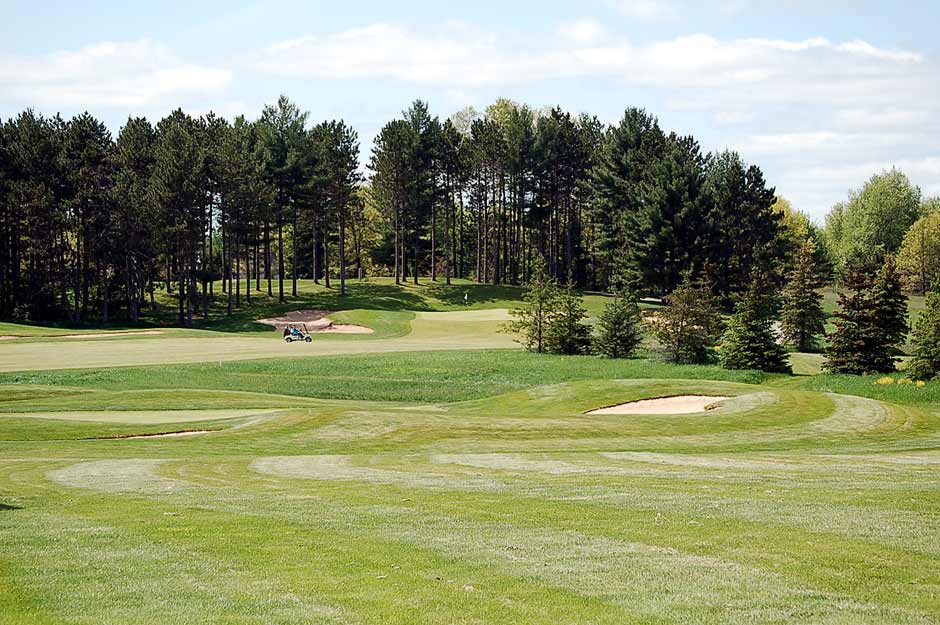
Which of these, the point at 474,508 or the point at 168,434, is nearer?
the point at 474,508

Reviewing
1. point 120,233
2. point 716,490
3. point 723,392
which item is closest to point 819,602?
point 716,490

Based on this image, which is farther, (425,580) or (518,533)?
(518,533)

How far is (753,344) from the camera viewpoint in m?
46.2

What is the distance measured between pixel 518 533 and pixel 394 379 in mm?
31803

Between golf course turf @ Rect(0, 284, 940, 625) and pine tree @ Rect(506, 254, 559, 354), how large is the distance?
15351 mm

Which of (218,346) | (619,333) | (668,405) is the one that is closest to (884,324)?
(619,333)

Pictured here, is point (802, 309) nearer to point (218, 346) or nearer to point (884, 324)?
point (884, 324)

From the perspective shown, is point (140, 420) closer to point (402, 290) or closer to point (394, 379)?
point (394, 379)

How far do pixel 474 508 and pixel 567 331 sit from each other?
132 ft

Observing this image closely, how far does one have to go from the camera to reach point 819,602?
27.5 feet

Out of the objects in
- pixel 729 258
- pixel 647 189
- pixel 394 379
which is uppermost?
pixel 647 189

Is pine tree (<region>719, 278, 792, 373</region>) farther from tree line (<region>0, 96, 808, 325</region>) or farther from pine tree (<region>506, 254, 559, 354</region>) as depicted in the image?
tree line (<region>0, 96, 808, 325</region>)

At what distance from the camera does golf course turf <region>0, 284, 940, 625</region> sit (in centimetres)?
858

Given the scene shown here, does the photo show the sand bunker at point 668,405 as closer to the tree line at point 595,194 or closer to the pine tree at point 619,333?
the pine tree at point 619,333
